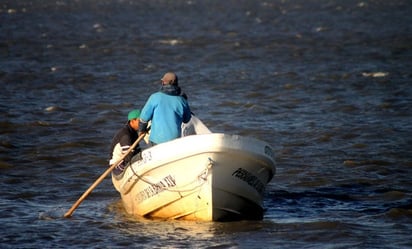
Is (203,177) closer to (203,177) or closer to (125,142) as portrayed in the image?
(203,177)

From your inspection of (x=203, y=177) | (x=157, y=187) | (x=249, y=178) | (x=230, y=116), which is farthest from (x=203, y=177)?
(x=230, y=116)

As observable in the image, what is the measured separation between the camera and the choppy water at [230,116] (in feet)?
47.6

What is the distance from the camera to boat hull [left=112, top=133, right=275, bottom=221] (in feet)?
44.7

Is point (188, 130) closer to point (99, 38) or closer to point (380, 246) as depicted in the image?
point (380, 246)

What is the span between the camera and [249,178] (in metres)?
14.1

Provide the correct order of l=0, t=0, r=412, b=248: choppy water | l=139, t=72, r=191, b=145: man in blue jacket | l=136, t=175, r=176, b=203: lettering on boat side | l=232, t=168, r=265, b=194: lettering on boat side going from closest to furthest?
1. l=232, t=168, r=265, b=194: lettering on boat side
2. l=136, t=175, r=176, b=203: lettering on boat side
3. l=0, t=0, r=412, b=248: choppy water
4. l=139, t=72, r=191, b=145: man in blue jacket

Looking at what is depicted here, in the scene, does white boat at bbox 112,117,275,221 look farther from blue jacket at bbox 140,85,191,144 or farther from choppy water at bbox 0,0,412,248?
blue jacket at bbox 140,85,191,144

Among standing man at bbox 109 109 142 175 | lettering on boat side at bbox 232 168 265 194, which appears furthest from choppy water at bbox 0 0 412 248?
standing man at bbox 109 109 142 175

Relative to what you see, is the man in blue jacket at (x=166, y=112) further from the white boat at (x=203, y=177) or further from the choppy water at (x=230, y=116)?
the choppy water at (x=230, y=116)

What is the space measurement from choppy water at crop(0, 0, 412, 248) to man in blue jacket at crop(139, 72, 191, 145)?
1311 mm

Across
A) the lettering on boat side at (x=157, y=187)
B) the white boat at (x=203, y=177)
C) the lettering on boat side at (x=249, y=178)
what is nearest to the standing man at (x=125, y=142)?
the white boat at (x=203, y=177)

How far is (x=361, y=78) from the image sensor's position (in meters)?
31.9

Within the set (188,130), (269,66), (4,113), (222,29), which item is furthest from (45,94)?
(222,29)

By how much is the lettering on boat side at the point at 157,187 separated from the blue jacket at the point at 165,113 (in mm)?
818
